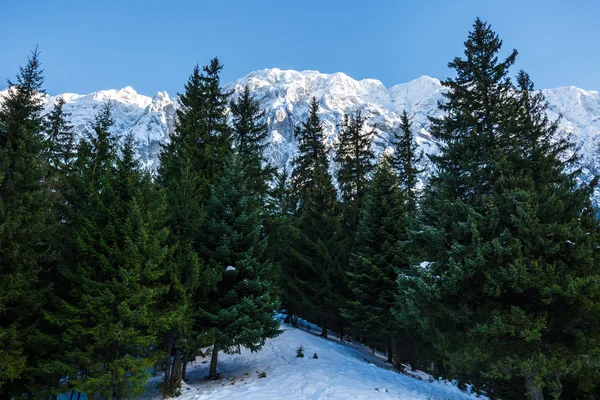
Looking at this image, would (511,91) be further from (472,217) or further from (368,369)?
(368,369)

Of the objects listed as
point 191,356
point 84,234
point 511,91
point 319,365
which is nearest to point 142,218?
point 84,234

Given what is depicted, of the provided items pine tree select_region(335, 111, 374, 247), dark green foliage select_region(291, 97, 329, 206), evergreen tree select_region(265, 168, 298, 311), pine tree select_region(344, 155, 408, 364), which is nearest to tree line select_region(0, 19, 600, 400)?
pine tree select_region(344, 155, 408, 364)

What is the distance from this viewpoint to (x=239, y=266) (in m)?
12.5

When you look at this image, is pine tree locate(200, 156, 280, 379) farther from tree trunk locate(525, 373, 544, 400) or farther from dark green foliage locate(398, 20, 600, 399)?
tree trunk locate(525, 373, 544, 400)

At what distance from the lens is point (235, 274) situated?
1258 centimetres

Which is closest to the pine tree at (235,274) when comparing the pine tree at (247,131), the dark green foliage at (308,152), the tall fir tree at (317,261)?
the tall fir tree at (317,261)

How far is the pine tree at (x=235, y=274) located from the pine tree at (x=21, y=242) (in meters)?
4.88

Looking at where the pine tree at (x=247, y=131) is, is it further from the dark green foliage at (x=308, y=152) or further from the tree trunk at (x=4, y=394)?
the tree trunk at (x=4, y=394)

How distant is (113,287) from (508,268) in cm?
1149

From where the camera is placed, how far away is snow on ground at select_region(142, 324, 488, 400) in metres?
10.5

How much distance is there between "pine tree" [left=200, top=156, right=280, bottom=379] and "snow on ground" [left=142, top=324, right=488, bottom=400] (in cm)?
120

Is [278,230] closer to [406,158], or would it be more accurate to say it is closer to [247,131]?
[247,131]

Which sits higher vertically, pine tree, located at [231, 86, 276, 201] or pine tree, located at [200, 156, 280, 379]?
pine tree, located at [231, 86, 276, 201]

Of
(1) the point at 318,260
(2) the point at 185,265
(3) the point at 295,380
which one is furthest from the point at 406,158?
(2) the point at 185,265
